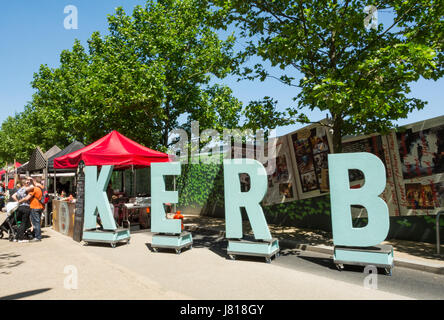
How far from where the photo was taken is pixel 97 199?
902cm

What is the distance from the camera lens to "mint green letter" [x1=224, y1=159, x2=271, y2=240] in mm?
6984

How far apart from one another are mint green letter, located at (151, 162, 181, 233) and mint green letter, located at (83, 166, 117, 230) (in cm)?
150

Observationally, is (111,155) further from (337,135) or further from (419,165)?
(419,165)

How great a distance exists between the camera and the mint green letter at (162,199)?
8070mm

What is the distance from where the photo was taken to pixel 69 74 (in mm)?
25578

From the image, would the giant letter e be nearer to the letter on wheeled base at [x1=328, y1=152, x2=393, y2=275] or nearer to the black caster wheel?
the letter on wheeled base at [x1=328, y1=152, x2=393, y2=275]

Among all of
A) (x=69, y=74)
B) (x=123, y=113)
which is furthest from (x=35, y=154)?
(x=69, y=74)

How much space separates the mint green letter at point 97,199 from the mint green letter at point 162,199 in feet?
4.91

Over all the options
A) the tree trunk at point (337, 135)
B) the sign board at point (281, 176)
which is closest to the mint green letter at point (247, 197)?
the tree trunk at point (337, 135)

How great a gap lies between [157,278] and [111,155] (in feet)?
18.5

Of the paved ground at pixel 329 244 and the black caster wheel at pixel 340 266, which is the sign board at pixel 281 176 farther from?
the black caster wheel at pixel 340 266

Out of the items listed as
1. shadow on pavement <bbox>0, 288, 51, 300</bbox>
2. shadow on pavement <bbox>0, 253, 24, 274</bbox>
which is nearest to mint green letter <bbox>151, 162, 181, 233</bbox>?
shadow on pavement <bbox>0, 253, 24, 274</bbox>

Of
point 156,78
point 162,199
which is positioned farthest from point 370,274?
point 156,78
